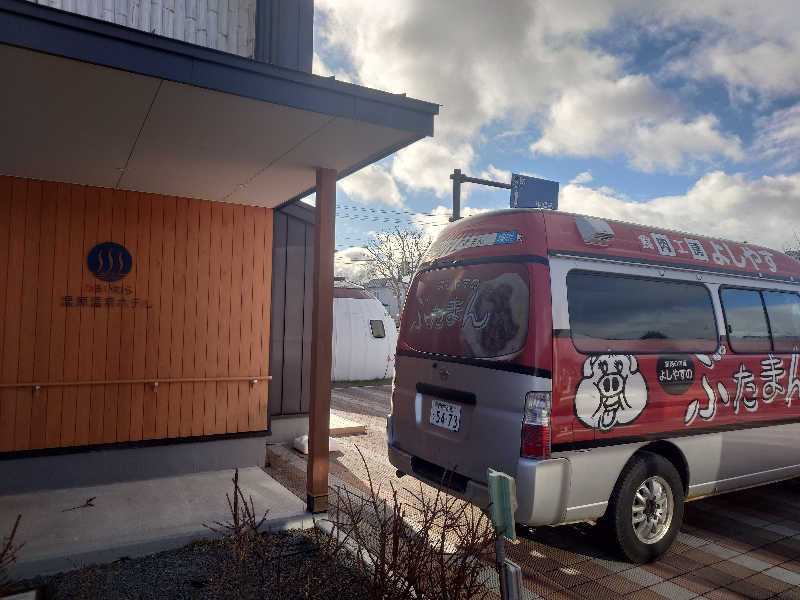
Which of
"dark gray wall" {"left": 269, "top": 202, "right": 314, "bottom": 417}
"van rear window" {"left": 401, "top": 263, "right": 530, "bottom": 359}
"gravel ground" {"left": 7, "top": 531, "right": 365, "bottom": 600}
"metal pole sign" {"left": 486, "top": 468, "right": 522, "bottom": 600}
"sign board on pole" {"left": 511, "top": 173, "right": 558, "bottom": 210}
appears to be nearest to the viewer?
"metal pole sign" {"left": 486, "top": 468, "right": 522, "bottom": 600}

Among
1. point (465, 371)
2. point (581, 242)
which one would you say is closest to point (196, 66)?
point (465, 371)

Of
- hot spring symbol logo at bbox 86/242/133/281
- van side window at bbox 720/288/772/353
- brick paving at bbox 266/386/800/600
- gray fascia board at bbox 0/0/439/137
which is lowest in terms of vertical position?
brick paving at bbox 266/386/800/600

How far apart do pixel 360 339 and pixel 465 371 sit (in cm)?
1168

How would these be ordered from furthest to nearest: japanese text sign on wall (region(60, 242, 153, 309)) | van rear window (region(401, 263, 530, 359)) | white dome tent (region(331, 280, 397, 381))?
1. white dome tent (region(331, 280, 397, 381))
2. japanese text sign on wall (region(60, 242, 153, 309))
3. van rear window (region(401, 263, 530, 359))

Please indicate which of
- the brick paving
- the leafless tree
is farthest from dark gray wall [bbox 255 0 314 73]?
the leafless tree

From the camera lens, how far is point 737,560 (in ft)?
13.7

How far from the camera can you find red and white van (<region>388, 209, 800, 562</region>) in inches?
142

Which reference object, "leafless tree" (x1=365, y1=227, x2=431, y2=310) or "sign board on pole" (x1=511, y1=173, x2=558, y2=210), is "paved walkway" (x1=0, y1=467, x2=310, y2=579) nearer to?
"sign board on pole" (x1=511, y1=173, x2=558, y2=210)

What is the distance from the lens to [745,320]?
4934 mm

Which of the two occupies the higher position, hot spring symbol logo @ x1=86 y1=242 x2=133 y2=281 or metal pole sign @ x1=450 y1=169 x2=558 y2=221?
metal pole sign @ x1=450 y1=169 x2=558 y2=221

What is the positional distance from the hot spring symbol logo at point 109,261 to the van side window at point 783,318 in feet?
20.9

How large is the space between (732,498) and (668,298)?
2.86m

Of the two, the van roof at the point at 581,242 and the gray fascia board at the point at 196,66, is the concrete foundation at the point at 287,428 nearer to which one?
the van roof at the point at 581,242

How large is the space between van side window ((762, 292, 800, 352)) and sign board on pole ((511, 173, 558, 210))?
842 cm
